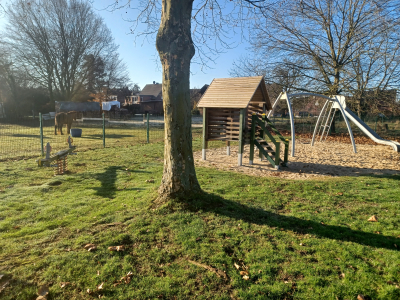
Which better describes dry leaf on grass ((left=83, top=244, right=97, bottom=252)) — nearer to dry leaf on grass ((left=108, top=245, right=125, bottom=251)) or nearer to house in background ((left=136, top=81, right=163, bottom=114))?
dry leaf on grass ((left=108, top=245, right=125, bottom=251))

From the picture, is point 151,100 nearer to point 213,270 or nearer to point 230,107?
point 230,107

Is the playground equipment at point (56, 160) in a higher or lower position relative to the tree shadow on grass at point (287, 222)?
higher

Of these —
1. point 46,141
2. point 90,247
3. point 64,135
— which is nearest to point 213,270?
point 90,247

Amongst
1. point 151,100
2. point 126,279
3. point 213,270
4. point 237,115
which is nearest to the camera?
point 126,279

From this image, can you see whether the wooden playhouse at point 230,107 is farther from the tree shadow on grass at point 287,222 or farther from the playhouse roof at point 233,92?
the tree shadow on grass at point 287,222

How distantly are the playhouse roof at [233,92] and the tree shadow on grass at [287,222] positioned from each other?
473 cm

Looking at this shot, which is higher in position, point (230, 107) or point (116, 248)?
point (230, 107)

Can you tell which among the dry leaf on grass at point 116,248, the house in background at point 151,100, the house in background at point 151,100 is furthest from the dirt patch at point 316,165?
the house in background at point 151,100

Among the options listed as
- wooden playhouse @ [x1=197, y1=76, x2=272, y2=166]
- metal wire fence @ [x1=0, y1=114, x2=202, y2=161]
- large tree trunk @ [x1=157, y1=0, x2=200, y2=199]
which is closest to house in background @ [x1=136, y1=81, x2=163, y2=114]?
metal wire fence @ [x1=0, y1=114, x2=202, y2=161]

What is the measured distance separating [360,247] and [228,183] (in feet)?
11.0

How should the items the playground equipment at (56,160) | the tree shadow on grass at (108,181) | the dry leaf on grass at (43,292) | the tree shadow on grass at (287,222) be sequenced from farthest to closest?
the playground equipment at (56,160) < the tree shadow on grass at (108,181) < the tree shadow on grass at (287,222) < the dry leaf on grass at (43,292)

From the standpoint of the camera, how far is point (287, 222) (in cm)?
426

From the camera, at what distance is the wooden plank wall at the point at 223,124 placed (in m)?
9.50

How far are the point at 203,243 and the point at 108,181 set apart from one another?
4.07 metres
